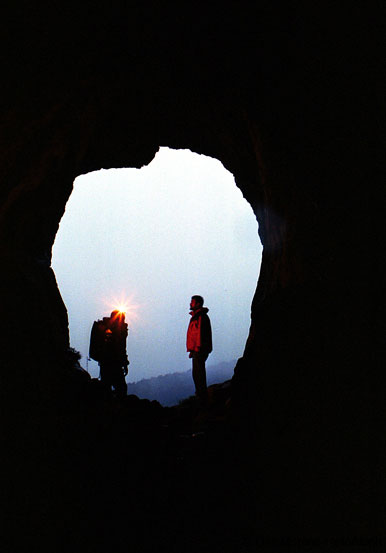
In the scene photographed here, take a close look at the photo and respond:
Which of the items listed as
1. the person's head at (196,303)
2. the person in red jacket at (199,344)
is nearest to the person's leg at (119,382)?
the person in red jacket at (199,344)

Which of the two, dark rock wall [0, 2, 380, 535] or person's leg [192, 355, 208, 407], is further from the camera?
person's leg [192, 355, 208, 407]

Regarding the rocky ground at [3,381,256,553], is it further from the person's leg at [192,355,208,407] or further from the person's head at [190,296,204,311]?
the person's head at [190,296,204,311]

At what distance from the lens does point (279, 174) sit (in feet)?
15.0

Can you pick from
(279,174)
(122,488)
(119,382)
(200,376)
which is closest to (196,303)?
(200,376)

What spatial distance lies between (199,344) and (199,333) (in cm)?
22

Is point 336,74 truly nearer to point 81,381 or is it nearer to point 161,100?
point 161,100

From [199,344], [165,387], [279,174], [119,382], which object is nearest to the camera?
[279,174]

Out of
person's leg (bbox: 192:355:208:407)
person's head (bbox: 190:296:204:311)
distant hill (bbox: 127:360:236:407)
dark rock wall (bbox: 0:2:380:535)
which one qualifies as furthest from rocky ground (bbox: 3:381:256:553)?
distant hill (bbox: 127:360:236:407)

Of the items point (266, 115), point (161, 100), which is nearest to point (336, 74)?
point (266, 115)

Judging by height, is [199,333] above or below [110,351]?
above

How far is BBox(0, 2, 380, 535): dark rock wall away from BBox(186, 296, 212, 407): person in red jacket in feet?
4.73

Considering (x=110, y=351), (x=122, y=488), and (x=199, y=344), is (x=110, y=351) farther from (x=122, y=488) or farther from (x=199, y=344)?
(x=122, y=488)

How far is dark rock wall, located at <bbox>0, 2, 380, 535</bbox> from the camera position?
3.24 metres

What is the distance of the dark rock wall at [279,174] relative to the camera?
324 cm
